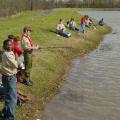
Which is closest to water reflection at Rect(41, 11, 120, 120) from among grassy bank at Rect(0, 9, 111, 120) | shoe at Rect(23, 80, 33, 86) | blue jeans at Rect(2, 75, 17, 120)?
grassy bank at Rect(0, 9, 111, 120)

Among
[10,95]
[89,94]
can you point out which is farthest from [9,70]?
[89,94]

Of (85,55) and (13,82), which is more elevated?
(13,82)

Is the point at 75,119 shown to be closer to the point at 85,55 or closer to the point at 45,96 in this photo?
the point at 45,96

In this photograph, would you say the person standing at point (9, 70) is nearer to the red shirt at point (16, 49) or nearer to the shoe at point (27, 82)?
the red shirt at point (16, 49)

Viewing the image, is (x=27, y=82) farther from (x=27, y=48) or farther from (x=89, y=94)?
(x=89, y=94)

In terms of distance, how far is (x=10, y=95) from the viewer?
11398 mm

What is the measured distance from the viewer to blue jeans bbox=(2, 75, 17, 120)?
36.8ft

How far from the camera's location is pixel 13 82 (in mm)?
11258

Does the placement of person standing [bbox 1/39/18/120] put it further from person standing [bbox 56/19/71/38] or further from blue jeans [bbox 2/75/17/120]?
person standing [bbox 56/19/71/38]

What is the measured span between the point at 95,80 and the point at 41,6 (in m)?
106

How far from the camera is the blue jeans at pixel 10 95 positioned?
11.2m

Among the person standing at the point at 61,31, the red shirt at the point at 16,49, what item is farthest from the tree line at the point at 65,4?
the red shirt at the point at 16,49

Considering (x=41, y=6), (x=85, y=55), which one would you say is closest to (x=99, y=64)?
(x=85, y=55)

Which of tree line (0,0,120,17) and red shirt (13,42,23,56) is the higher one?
red shirt (13,42,23,56)
